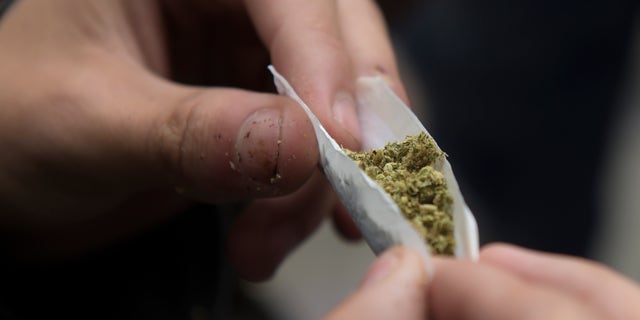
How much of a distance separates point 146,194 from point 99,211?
12cm

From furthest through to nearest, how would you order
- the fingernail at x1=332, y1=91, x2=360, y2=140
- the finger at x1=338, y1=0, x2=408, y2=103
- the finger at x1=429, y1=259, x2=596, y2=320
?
1. the finger at x1=338, y1=0, x2=408, y2=103
2. the fingernail at x1=332, y1=91, x2=360, y2=140
3. the finger at x1=429, y1=259, x2=596, y2=320

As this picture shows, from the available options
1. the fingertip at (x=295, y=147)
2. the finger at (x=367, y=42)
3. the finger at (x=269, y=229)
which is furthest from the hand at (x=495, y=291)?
the finger at (x=269, y=229)

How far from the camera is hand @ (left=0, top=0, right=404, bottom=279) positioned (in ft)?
1.81

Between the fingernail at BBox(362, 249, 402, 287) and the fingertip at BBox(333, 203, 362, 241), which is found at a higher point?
the fingernail at BBox(362, 249, 402, 287)

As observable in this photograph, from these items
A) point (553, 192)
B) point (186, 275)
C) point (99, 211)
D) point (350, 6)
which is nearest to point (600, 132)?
point (553, 192)

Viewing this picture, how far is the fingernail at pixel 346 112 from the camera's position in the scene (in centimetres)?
60

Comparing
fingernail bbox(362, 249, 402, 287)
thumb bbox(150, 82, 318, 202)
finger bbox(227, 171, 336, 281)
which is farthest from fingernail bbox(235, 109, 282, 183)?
finger bbox(227, 171, 336, 281)

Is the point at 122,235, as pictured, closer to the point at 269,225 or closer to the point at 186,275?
the point at 186,275

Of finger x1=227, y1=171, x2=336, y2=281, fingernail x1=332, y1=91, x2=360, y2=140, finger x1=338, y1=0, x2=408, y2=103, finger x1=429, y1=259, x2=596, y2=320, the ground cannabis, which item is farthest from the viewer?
finger x1=227, y1=171, x2=336, y2=281

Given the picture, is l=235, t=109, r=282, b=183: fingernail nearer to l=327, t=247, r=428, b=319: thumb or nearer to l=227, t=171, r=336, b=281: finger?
l=327, t=247, r=428, b=319: thumb

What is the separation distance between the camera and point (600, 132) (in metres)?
1.58

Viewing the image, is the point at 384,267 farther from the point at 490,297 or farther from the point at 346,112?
the point at 346,112

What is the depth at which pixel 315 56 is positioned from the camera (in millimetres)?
637

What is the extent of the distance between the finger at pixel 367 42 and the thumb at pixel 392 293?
1.05ft
